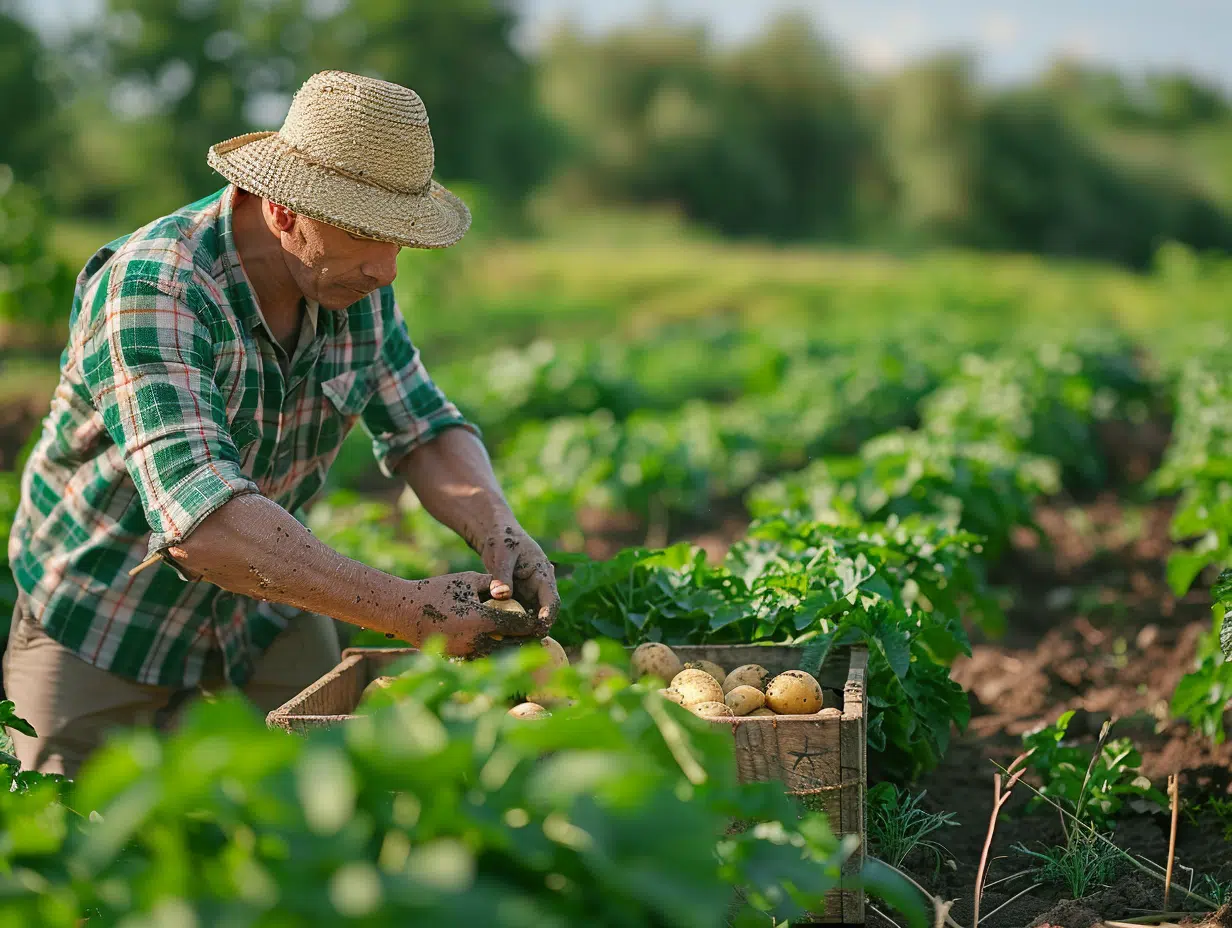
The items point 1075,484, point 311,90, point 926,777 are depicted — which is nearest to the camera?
point 311,90

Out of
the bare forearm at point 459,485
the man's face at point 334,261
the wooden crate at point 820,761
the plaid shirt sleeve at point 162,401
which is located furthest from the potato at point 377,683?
the man's face at point 334,261

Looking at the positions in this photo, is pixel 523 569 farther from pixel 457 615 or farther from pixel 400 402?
pixel 400 402

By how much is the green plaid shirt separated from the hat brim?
0.20 meters

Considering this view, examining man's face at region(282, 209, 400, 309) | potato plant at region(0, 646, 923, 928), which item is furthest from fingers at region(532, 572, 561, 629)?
potato plant at region(0, 646, 923, 928)

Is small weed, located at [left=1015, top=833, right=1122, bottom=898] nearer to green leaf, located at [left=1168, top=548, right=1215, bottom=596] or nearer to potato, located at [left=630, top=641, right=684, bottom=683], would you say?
potato, located at [left=630, top=641, right=684, bottom=683]

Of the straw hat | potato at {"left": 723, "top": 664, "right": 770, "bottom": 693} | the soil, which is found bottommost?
the soil

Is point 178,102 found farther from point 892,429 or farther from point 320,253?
point 320,253

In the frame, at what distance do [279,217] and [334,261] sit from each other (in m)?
0.17

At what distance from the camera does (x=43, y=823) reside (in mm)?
1850

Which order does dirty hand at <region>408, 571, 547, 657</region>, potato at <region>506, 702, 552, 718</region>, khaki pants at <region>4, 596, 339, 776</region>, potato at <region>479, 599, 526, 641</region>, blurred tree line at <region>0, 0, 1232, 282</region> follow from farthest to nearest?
blurred tree line at <region>0, 0, 1232, 282</region>, khaki pants at <region>4, 596, 339, 776</region>, potato at <region>479, 599, 526, 641</region>, dirty hand at <region>408, 571, 547, 657</region>, potato at <region>506, 702, 552, 718</region>

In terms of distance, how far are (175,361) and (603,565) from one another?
4.38 ft

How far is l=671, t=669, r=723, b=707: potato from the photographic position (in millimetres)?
2871

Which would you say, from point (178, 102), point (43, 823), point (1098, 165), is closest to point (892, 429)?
point (43, 823)

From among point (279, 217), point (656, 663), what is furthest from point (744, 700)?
point (279, 217)
